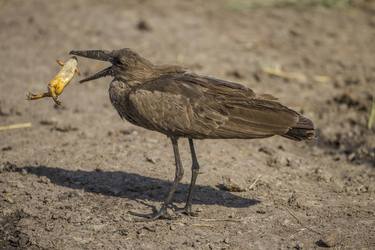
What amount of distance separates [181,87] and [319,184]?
2.15m

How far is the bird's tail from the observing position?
22.9 feet

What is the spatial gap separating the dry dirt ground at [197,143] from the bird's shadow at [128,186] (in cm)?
2

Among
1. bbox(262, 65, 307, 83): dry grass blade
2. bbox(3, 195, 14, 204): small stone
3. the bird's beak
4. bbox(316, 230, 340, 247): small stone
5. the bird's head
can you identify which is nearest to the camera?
bbox(316, 230, 340, 247): small stone

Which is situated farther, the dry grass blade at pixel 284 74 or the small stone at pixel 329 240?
the dry grass blade at pixel 284 74

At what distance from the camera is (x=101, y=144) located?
28.9ft

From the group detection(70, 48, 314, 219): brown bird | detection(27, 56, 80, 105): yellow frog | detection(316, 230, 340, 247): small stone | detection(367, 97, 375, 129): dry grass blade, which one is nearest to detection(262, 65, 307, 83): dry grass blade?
detection(367, 97, 375, 129): dry grass blade

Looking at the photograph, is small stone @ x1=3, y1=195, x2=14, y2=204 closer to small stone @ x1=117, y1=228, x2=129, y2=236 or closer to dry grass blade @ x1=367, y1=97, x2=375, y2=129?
small stone @ x1=117, y1=228, x2=129, y2=236

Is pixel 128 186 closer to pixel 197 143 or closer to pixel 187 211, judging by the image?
pixel 187 211

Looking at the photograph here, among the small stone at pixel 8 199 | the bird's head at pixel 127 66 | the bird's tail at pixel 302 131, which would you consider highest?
the bird's head at pixel 127 66

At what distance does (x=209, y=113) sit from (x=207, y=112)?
2cm

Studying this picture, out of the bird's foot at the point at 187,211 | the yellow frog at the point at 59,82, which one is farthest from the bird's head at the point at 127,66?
the bird's foot at the point at 187,211

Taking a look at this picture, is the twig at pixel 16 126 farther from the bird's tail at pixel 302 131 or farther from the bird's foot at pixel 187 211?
the bird's tail at pixel 302 131

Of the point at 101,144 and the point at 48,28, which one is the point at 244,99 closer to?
the point at 101,144

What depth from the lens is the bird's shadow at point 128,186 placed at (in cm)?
759
